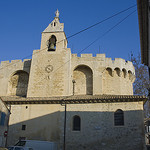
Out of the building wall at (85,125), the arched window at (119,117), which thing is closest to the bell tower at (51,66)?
the building wall at (85,125)

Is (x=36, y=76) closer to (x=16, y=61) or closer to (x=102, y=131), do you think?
(x=16, y=61)

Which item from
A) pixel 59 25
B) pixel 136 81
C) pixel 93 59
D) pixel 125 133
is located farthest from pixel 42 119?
pixel 136 81

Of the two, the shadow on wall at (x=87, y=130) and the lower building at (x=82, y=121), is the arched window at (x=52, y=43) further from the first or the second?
the shadow on wall at (x=87, y=130)

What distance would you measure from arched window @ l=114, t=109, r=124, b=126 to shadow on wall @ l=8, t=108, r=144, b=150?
23 cm

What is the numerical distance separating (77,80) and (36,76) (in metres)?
4.92

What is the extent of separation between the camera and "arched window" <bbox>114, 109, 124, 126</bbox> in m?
17.4

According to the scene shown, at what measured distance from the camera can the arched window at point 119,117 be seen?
17.4 metres

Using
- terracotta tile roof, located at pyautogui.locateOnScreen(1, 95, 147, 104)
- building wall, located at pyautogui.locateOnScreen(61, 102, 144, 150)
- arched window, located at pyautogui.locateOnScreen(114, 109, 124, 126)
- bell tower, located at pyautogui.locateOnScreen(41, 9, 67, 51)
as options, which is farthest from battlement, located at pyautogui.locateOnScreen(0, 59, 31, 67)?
arched window, located at pyautogui.locateOnScreen(114, 109, 124, 126)

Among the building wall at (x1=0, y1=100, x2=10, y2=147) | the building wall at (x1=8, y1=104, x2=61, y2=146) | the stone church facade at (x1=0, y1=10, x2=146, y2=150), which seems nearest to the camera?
the stone church facade at (x1=0, y1=10, x2=146, y2=150)

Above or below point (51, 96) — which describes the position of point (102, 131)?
below

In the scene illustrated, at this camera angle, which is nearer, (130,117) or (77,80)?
(130,117)

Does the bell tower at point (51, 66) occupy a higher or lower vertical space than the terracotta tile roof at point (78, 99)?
higher

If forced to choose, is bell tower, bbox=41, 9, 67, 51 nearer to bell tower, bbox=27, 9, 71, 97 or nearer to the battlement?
bell tower, bbox=27, 9, 71, 97

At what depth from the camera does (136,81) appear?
27.5m
